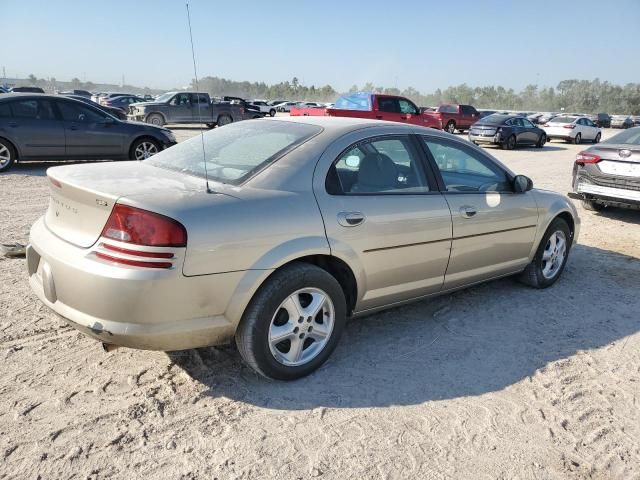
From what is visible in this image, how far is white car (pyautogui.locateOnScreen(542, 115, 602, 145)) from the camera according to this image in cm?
2636

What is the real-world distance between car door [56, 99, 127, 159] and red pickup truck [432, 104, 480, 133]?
19.4 metres

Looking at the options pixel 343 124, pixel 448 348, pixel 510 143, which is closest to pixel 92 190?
pixel 343 124

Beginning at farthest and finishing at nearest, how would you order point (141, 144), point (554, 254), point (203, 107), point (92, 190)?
point (203, 107)
point (141, 144)
point (554, 254)
point (92, 190)

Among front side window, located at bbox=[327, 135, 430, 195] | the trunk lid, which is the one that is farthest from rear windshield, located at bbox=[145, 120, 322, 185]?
front side window, located at bbox=[327, 135, 430, 195]

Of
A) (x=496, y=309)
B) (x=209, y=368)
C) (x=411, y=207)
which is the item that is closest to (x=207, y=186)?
(x=209, y=368)

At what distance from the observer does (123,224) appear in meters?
2.63

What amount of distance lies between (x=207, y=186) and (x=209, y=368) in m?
1.15

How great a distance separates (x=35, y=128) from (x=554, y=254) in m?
9.34

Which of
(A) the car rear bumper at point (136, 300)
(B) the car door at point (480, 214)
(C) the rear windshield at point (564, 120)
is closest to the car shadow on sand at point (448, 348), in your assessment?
(B) the car door at point (480, 214)

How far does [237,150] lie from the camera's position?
140 inches

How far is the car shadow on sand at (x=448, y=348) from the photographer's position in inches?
122

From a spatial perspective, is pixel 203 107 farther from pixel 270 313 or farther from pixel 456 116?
pixel 270 313

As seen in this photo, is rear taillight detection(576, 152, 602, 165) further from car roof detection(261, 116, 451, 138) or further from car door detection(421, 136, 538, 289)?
car roof detection(261, 116, 451, 138)

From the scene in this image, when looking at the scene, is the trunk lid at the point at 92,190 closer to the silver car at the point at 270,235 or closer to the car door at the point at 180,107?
the silver car at the point at 270,235
